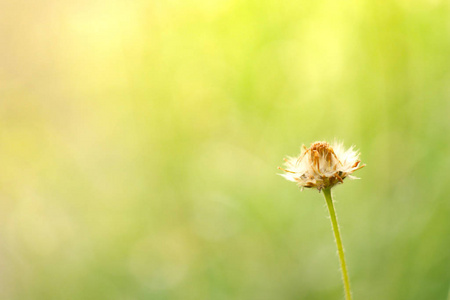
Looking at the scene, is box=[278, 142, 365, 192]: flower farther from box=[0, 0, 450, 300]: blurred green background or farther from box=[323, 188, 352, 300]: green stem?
box=[0, 0, 450, 300]: blurred green background

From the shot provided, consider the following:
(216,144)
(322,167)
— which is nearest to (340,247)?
(322,167)

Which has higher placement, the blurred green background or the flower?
the blurred green background

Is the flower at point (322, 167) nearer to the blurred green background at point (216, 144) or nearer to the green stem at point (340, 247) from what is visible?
the green stem at point (340, 247)

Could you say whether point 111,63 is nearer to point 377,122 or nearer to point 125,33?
point 125,33

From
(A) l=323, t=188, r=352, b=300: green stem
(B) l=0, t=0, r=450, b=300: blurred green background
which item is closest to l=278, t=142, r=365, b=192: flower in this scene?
(A) l=323, t=188, r=352, b=300: green stem

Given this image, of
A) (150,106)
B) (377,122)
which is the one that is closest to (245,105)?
(150,106)
